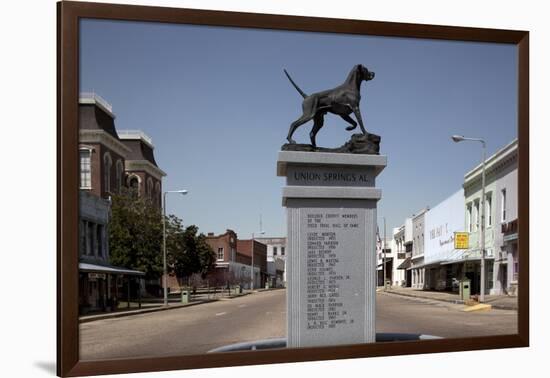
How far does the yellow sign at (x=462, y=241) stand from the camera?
13.4 metres

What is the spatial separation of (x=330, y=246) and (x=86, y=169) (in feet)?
12.3

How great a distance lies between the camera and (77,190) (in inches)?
379

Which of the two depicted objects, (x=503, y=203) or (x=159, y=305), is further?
(x=503, y=203)

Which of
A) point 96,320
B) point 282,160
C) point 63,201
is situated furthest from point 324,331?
point 63,201

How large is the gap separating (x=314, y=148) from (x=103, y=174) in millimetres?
3152

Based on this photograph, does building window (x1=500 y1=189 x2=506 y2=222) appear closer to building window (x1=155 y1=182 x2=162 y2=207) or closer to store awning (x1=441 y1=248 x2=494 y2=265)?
store awning (x1=441 y1=248 x2=494 y2=265)

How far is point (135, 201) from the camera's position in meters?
Result: 11.3

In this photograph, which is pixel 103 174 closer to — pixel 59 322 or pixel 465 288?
pixel 59 322

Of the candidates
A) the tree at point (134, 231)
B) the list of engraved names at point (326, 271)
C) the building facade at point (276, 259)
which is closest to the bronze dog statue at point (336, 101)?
the list of engraved names at point (326, 271)

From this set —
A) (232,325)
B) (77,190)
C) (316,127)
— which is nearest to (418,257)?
(232,325)

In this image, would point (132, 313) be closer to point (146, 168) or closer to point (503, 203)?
point (146, 168)

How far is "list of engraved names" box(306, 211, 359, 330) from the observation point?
11008 millimetres

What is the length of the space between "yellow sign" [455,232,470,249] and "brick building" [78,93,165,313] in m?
5.65

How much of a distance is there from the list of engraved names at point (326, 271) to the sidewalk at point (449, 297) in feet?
8.27
